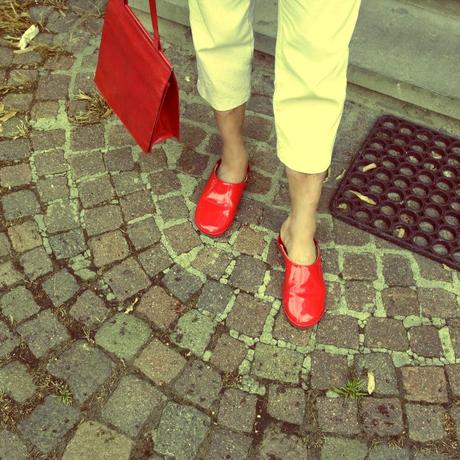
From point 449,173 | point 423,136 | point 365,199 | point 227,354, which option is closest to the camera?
point 227,354

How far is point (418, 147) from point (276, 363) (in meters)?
1.30

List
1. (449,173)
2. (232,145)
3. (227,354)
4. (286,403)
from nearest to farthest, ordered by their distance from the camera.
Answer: (286,403), (227,354), (232,145), (449,173)

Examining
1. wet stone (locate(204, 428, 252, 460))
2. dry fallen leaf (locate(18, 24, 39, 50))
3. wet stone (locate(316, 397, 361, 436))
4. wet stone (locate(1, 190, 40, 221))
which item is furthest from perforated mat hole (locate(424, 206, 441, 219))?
dry fallen leaf (locate(18, 24, 39, 50))

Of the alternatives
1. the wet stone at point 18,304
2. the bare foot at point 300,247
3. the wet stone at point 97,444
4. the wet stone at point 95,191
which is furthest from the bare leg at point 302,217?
the wet stone at point 18,304

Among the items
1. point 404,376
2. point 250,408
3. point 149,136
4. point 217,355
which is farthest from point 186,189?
point 404,376

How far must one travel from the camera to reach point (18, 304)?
230cm

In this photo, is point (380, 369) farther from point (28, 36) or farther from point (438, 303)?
point (28, 36)

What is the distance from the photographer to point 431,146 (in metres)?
2.81

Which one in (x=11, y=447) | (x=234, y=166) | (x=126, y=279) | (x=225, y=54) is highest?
(x=225, y=54)

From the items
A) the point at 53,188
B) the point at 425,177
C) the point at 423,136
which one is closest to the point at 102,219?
the point at 53,188

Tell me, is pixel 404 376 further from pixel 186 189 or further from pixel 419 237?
pixel 186 189

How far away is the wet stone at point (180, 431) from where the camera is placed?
1985 mm

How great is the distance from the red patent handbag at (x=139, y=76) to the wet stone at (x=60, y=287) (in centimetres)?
61

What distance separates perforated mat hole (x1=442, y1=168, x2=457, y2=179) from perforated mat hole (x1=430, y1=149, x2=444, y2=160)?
0.08m
